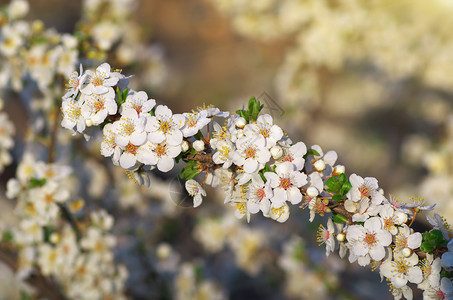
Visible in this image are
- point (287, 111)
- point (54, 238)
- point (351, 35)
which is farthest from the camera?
point (351, 35)

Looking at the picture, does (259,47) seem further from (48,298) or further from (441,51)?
(48,298)

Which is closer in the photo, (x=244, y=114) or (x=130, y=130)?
(x=130, y=130)

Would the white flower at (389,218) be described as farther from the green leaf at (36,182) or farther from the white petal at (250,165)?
the green leaf at (36,182)

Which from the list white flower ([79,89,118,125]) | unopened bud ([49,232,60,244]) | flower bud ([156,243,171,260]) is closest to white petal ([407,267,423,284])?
white flower ([79,89,118,125])

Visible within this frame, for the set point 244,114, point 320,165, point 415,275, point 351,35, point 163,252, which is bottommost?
point 415,275

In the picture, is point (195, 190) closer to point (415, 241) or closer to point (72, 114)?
point (72, 114)

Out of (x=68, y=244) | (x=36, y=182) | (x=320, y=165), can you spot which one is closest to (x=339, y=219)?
(x=320, y=165)

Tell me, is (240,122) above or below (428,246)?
above

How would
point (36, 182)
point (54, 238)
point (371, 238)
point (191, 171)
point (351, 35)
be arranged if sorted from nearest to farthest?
point (371, 238)
point (191, 171)
point (36, 182)
point (54, 238)
point (351, 35)

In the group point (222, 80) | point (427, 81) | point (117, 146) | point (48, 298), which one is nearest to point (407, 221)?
point (117, 146)
